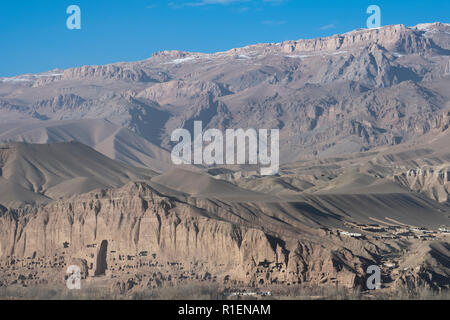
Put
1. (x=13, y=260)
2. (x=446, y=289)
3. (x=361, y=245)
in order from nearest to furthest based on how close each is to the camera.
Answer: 1. (x=446, y=289)
2. (x=13, y=260)
3. (x=361, y=245)

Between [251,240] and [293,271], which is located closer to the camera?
[293,271]

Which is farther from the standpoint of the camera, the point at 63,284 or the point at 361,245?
the point at 361,245

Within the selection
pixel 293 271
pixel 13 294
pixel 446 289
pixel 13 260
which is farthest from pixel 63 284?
pixel 446 289

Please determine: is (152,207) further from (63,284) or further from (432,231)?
(432,231)

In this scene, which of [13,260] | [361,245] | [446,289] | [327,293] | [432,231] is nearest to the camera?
[327,293]

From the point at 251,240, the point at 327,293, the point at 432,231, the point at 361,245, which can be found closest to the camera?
the point at 327,293

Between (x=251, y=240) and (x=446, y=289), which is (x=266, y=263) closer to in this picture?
(x=251, y=240)

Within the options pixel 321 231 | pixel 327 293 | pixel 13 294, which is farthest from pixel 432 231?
pixel 13 294

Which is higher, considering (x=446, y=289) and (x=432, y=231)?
(x=432, y=231)

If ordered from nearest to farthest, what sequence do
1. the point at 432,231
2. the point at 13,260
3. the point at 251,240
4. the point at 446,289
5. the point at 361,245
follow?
the point at 446,289 < the point at 251,240 < the point at 13,260 < the point at 361,245 < the point at 432,231
